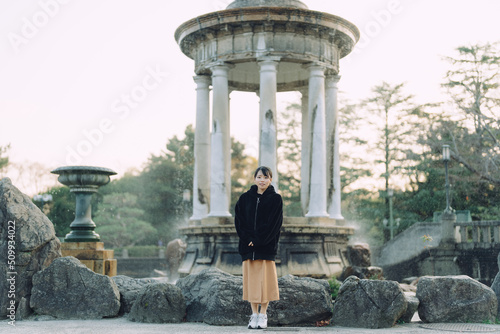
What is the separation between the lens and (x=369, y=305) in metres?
9.23

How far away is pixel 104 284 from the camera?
10.1m

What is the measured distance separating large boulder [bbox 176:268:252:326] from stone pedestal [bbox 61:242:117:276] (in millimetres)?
4331

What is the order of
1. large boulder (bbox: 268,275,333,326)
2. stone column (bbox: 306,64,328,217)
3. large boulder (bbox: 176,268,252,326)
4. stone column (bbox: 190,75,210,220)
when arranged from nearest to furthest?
large boulder (bbox: 176,268,252,326) < large boulder (bbox: 268,275,333,326) < stone column (bbox: 306,64,328,217) < stone column (bbox: 190,75,210,220)

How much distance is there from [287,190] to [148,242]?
19996 millimetres

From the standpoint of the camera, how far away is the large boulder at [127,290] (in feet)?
34.1

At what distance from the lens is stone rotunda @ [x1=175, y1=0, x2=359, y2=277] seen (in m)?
17.8

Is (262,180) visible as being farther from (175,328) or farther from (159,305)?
(159,305)

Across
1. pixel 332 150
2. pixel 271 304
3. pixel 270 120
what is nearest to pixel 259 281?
pixel 271 304

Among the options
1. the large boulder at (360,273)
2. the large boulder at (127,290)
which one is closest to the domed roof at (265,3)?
the large boulder at (360,273)

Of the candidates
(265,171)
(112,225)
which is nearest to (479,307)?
(265,171)

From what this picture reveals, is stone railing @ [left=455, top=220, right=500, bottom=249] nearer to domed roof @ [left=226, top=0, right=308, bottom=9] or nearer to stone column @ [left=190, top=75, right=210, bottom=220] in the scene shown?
stone column @ [left=190, top=75, right=210, bottom=220]

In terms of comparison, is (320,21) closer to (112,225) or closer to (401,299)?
(401,299)

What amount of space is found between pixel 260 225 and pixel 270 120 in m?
10.4

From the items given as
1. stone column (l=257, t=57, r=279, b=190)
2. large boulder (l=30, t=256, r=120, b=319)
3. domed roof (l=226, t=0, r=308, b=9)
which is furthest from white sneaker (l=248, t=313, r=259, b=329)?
domed roof (l=226, t=0, r=308, b=9)
